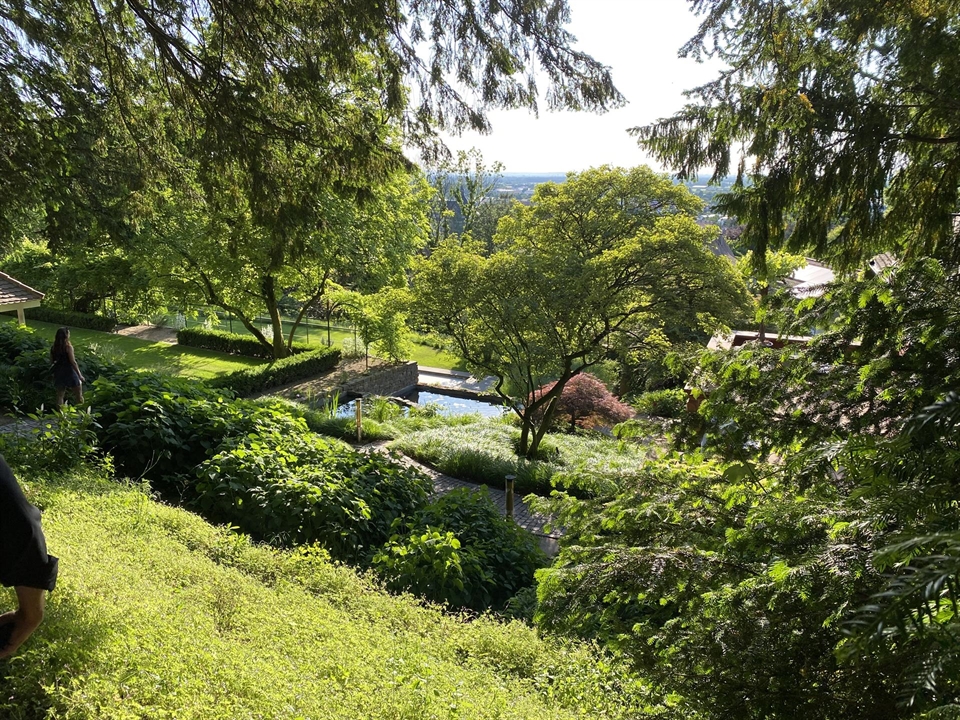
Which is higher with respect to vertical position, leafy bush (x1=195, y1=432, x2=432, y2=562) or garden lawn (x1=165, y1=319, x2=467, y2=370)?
leafy bush (x1=195, y1=432, x2=432, y2=562)

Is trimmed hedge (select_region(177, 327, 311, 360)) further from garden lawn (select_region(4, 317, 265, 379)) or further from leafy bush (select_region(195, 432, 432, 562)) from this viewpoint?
leafy bush (select_region(195, 432, 432, 562))

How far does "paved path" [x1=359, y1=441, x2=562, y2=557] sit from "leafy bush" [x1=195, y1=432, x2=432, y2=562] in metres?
1.38

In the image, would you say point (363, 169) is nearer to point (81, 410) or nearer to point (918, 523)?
point (81, 410)

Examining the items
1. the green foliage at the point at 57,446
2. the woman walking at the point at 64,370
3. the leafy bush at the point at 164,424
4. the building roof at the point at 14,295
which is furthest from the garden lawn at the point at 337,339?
the green foliage at the point at 57,446

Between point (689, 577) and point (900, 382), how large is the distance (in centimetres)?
126

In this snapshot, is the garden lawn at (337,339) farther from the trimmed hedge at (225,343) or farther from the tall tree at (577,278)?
the tall tree at (577,278)

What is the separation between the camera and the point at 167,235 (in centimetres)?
1691

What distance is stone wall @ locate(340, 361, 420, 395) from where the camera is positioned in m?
19.2

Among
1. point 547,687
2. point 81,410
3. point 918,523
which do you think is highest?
point 918,523

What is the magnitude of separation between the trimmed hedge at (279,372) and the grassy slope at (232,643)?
11.3 metres

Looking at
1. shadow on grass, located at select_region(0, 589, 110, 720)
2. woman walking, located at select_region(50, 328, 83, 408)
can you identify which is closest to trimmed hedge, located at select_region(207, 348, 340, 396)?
woman walking, located at select_region(50, 328, 83, 408)

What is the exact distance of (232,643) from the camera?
3.16 metres

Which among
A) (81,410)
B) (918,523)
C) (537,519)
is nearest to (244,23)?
(81,410)

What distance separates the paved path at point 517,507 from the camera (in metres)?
9.27
